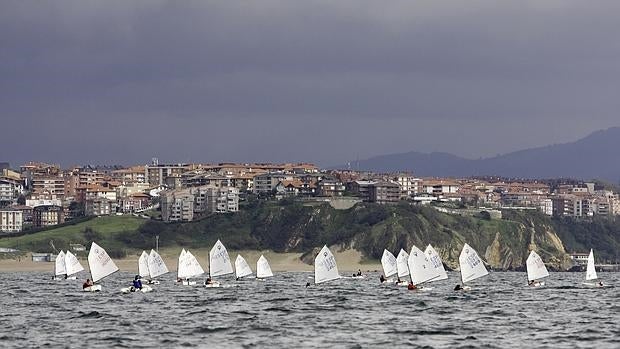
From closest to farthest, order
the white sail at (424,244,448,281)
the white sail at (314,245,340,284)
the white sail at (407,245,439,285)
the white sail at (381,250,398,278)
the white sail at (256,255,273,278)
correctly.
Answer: the white sail at (407,245,439,285), the white sail at (424,244,448,281), the white sail at (314,245,340,284), the white sail at (381,250,398,278), the white sail at (256,255,273,278)

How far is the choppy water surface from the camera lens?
255ft

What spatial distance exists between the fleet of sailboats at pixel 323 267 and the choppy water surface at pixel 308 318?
6.16 ft

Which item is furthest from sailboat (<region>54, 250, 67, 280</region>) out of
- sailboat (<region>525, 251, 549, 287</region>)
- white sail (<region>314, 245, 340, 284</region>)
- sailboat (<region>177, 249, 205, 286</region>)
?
sailboat (<region>525, 251, 549, 287</region>)

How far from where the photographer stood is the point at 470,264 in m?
126

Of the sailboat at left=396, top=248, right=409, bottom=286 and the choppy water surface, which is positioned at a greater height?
the sailboat at left=396, top=248, right=409, bottom=286

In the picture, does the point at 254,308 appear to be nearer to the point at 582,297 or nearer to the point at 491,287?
the point at 582,297

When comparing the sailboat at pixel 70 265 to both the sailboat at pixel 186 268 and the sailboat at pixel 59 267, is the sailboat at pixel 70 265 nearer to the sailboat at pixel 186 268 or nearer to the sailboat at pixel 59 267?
the sailboat at pixel 59 267

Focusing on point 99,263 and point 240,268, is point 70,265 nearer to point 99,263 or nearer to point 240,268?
point 240,268

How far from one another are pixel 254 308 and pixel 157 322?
15877 millimetres

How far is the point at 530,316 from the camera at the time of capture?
95.6 m

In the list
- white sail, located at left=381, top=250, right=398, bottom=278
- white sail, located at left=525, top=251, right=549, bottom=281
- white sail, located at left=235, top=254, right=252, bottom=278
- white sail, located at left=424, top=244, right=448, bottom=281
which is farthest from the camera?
white sail, located at left=381, top=250, right=398, bottom=278

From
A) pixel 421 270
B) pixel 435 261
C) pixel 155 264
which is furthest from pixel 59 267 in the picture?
pixel 435 261

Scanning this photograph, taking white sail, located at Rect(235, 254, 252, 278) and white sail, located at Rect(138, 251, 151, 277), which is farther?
white sail, located at Rect(235, 254, 252, 278)

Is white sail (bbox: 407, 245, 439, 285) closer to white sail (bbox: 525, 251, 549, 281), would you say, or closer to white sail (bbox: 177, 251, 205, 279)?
white sail (bbox: 525, 251, 549, 281)
